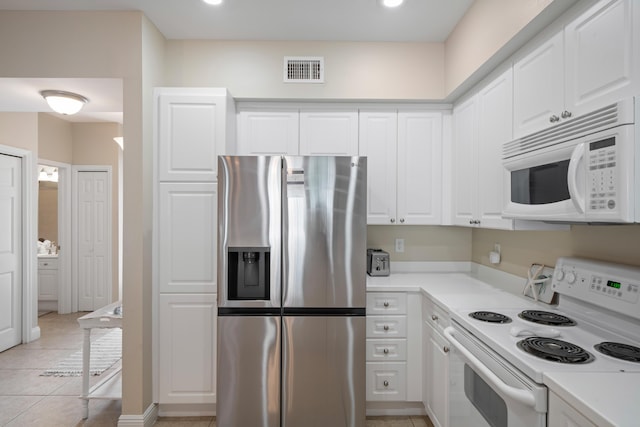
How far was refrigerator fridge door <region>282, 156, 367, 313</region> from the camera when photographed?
222cm

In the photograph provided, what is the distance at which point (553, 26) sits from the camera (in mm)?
1614

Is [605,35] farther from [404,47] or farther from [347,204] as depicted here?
[404,47]

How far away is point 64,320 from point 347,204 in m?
4.66

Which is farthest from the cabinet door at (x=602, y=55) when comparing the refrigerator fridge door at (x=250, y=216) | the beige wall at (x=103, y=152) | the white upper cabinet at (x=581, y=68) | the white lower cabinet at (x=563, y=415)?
the beige wall at (x=103, y=152)

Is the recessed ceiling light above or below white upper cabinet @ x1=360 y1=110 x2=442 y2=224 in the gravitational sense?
above

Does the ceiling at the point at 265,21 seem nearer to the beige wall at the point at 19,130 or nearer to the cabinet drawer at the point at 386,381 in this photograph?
the beige wall at the point at 19,130

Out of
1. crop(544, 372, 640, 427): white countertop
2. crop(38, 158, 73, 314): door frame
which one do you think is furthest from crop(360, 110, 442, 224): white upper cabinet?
crop(38, 158, 73, 314): door frame

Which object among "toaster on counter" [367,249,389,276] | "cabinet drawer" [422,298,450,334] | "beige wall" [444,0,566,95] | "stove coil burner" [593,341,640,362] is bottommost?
"cabinet drawer" [422,298,450,334]

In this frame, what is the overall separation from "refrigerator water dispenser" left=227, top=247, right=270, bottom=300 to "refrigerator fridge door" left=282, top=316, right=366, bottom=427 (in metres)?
0.26

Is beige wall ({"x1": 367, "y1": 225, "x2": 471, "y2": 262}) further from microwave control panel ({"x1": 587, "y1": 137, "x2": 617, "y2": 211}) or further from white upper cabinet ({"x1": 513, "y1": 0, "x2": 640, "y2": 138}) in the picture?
microwave control panel ({"x1": 587, "y1": 137, "x2": 617, "y2": 211})

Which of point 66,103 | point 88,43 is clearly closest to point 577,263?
point 88,43

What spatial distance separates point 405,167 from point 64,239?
16.1ft

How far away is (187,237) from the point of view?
2.45 meters

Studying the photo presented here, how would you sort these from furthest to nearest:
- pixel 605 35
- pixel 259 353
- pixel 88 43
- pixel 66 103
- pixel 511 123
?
pixel 66 103 < pixel 88 43 < pixel 259 353 < pixel 511 123 < pixel 605 35
